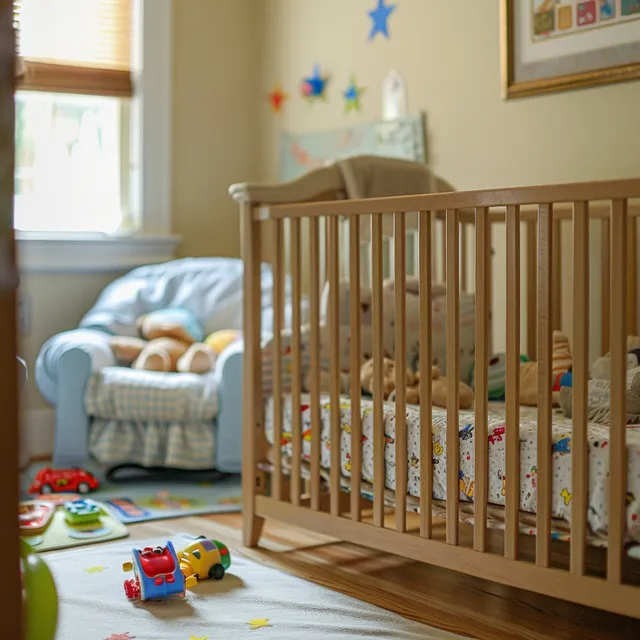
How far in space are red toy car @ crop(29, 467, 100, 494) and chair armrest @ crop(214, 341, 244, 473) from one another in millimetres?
387

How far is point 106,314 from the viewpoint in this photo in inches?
131

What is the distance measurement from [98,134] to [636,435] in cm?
269

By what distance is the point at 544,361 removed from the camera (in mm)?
1628

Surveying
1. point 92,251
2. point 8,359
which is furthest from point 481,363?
point 92,251

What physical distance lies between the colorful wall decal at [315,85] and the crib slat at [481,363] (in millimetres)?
1942

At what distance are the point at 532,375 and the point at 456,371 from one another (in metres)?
0.45

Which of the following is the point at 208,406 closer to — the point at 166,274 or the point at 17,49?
the point at 166,274

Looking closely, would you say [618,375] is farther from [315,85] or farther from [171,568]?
[315,85]

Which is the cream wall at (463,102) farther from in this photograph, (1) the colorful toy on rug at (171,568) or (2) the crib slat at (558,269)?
(1) the colorful toy on rug at (171,568)

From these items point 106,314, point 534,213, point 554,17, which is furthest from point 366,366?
point 106,314

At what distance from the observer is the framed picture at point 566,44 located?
2.43 m

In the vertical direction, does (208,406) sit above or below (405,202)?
below

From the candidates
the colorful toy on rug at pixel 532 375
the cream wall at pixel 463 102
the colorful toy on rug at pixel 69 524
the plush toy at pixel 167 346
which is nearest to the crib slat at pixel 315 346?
the colorful toy on rug at pixel 532 375

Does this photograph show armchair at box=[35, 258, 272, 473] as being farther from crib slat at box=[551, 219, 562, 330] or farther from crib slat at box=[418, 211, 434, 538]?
crib slat at box=[418, 211, 434, 538]
